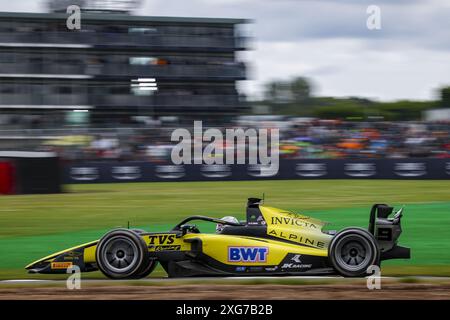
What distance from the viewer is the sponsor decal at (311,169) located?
81.8 ft

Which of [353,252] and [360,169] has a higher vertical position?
[360,169]

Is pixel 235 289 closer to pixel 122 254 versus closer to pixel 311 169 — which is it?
pixel 122 254

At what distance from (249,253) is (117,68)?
2933cm

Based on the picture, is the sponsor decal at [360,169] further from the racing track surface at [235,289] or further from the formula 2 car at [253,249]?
the formula 2 car at [253,249]

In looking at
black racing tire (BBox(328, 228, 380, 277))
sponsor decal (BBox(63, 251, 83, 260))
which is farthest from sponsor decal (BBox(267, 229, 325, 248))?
sponsor decal (BBox(63, 251, 83, 260))

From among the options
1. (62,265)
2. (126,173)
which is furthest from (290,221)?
(126,173)

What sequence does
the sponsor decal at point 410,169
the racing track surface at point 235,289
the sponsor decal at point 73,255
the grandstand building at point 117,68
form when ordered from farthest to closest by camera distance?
the grandstand building at point 117,68, the sponsor decal at point 410,169, the sponsor decal at point 73,255, the racing track surface at point 235,289

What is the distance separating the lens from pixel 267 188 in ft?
74.1

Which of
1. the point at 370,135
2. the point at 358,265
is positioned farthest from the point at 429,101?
the point at 358,265

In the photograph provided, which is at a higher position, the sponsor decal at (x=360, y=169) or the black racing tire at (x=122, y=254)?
the sponsor decal at (x=360, y=169)

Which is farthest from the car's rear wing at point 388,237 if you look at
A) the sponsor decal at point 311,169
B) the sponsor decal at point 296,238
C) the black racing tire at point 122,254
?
the sponsor decal at point 311,169

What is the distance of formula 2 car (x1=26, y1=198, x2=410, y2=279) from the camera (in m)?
7.54

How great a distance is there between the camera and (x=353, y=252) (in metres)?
7.54

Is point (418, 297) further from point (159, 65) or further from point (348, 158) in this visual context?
point (159, 65)
